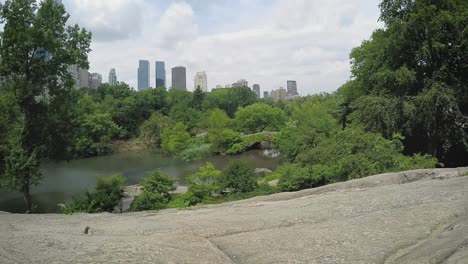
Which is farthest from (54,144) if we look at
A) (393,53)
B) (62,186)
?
(393,53)

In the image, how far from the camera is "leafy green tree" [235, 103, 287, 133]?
206ft

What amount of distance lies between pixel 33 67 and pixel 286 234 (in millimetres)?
16293

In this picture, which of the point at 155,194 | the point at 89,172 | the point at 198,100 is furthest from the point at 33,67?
the point at 198,100

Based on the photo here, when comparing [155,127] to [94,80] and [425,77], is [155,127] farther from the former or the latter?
[94,80]

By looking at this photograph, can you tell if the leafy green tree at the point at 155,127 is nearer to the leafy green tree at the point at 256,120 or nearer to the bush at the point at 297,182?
the leafy green tree at the point at 256,120

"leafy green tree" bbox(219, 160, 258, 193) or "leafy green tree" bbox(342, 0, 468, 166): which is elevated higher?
"leafy green tree" bbox(342, 0, 468, 166)

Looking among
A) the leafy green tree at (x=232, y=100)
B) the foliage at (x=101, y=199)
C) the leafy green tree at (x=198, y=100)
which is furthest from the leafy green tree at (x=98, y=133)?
the foliage at (x=101, y=199)

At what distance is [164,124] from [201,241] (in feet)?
194

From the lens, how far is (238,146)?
5409 cm

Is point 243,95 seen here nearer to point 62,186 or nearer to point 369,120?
point 62,186

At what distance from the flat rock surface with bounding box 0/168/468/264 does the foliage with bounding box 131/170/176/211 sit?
362 inches

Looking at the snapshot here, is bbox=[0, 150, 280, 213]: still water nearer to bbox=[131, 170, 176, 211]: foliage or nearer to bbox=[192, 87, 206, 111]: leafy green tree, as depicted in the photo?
bbox=[131, 170, 176, 211]: foliage

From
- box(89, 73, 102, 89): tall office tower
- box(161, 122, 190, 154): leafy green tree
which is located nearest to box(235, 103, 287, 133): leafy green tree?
box(161, 122, 190, 154): leafy green tree

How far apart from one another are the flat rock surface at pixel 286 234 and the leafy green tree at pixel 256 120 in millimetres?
53363
